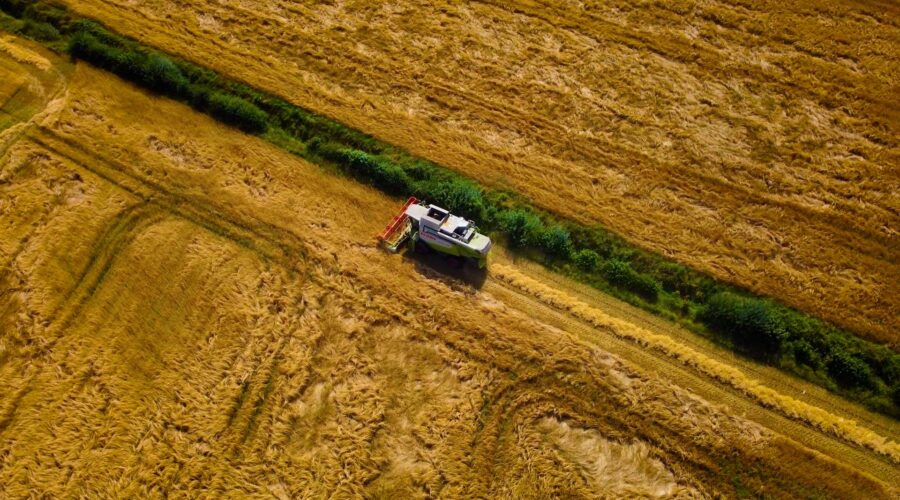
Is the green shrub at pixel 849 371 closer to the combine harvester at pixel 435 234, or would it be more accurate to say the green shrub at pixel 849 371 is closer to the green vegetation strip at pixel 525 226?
the green vegetation strip at pixel 525 226

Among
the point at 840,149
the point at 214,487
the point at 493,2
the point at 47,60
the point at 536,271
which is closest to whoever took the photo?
the point at 214,487

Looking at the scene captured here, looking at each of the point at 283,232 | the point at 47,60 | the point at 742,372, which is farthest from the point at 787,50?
the point at 47,60

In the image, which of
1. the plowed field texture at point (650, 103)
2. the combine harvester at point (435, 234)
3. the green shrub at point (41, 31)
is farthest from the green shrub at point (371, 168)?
the green shrub at point (41, 31)

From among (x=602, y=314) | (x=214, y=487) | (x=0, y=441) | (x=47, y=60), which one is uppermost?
(x=602, y=314)

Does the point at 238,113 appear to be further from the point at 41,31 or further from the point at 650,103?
the point at 650,103

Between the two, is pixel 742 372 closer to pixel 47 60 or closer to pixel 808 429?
pixel 808 429

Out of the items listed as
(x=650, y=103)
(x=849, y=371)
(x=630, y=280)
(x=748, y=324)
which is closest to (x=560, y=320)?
(x=630, y=280)
